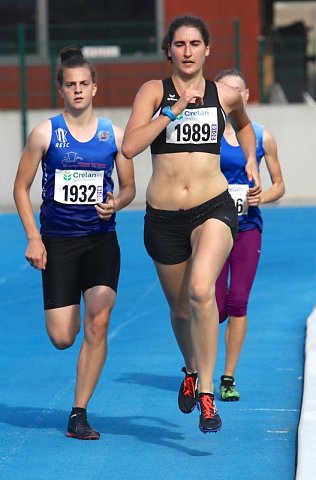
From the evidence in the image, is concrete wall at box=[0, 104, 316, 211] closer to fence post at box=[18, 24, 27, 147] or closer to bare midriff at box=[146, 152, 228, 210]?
fence post at box=[18, 24, 27, 147]

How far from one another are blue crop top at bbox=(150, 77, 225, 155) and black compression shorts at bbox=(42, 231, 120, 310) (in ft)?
1.98

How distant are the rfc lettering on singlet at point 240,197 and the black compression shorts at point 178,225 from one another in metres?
1.07

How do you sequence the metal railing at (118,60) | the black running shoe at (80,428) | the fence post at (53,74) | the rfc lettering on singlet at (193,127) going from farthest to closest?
1. the metal railing at (118,60)
2. the fence post at (53,74)
3. the black running shoe at (80,428)
4. the rfc lettering on singlet at (193,127)

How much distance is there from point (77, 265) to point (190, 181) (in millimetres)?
786

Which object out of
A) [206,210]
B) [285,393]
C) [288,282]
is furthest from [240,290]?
[288,282]

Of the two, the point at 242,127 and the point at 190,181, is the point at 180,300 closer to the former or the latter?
the point at 190,181

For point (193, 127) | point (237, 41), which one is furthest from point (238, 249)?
point (237, 41)

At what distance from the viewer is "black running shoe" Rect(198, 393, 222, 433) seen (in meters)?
6.57

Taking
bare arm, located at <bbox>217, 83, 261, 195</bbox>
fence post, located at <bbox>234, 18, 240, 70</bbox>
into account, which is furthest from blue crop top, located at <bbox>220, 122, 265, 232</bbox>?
fence post, located at <bbox>234, 18, 240, 70</bbox>

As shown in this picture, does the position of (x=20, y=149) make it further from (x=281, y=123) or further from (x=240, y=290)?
(x=240, y=290)

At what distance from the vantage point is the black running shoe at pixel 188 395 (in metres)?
7.22

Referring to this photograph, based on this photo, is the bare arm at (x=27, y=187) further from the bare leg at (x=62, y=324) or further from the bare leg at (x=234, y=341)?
the bare leg at (x=234, y=341)

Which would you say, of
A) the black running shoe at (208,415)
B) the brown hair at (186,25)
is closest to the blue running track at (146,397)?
the black running shoe at (208,415)

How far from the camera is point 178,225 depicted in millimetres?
7086
